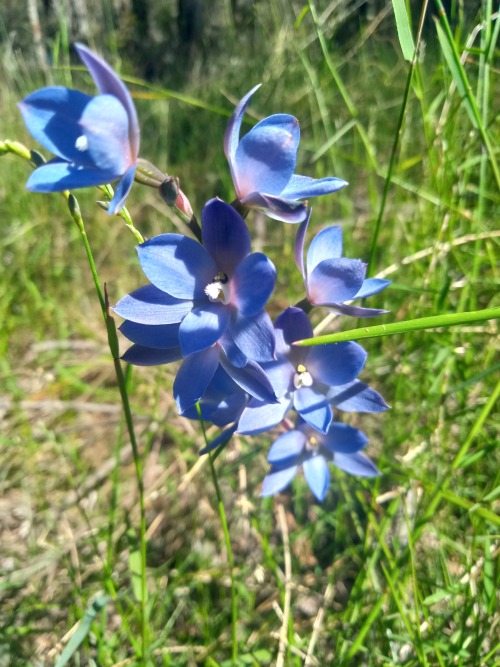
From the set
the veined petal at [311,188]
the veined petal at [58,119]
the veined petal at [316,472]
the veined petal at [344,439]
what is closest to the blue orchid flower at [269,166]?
the veined petal at [311,188]

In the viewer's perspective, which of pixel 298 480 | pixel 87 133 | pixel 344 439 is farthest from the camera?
pixel 298 480

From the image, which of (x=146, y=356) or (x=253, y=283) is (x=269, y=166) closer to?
(x=253, y=283)

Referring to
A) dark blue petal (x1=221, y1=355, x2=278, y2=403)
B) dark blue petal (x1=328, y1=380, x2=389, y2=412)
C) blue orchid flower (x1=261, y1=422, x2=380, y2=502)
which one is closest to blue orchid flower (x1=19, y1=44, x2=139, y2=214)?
dark blue petal (x1=221, y1=355, x2=278, y2=403)

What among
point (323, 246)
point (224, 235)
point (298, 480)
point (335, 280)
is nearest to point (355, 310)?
point (335, 280)

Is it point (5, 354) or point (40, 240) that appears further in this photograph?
point (40, 240)

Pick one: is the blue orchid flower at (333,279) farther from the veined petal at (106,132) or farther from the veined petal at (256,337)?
the veined petal at (106,132)

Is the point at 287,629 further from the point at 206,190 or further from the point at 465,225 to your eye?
the point at 206,190

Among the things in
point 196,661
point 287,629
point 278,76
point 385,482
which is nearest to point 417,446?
point 385,482
